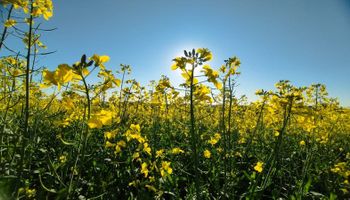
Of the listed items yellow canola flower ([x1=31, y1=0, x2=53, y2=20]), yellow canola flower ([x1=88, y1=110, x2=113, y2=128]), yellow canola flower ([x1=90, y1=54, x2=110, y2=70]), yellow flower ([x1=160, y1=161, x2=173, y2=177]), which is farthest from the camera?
yellow flower ([x1=160, y1=161, x2=173, y2=177])

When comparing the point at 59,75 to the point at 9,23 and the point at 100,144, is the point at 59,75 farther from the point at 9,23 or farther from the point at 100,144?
the point at 100,144

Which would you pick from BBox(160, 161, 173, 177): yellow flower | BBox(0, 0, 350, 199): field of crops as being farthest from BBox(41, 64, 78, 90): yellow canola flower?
BBox(160, 161, 173, 177): yellow flower

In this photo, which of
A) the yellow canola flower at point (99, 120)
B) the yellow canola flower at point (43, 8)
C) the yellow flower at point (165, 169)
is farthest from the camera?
the yellow flower at point (165, 169)

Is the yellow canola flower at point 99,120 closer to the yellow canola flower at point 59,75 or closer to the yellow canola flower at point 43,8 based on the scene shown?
the yellow canola flower at point 59,75

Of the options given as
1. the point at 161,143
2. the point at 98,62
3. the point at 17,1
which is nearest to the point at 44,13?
the point at 17,1

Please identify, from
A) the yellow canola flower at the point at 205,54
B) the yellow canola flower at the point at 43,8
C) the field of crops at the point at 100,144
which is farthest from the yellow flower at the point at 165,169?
the yellow canola flower at the point at 43,8

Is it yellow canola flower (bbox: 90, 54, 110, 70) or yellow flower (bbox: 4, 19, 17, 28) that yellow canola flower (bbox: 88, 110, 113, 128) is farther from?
yellow flower (bbox: 4, 19, 17, 28)

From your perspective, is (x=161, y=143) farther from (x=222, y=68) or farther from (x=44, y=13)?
(x=44, y=13)

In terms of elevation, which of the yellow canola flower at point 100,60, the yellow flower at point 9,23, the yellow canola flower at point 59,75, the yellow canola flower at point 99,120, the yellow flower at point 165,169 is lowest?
the yellow flower at point 165,169

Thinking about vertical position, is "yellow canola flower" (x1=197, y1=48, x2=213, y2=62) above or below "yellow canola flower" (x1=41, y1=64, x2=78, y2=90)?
above

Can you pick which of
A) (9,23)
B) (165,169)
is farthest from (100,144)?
(9,23)

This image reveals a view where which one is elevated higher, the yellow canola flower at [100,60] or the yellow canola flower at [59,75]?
the yellow canola flower at [100,60]

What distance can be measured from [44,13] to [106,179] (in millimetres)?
1905

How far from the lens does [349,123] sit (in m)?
8.85
